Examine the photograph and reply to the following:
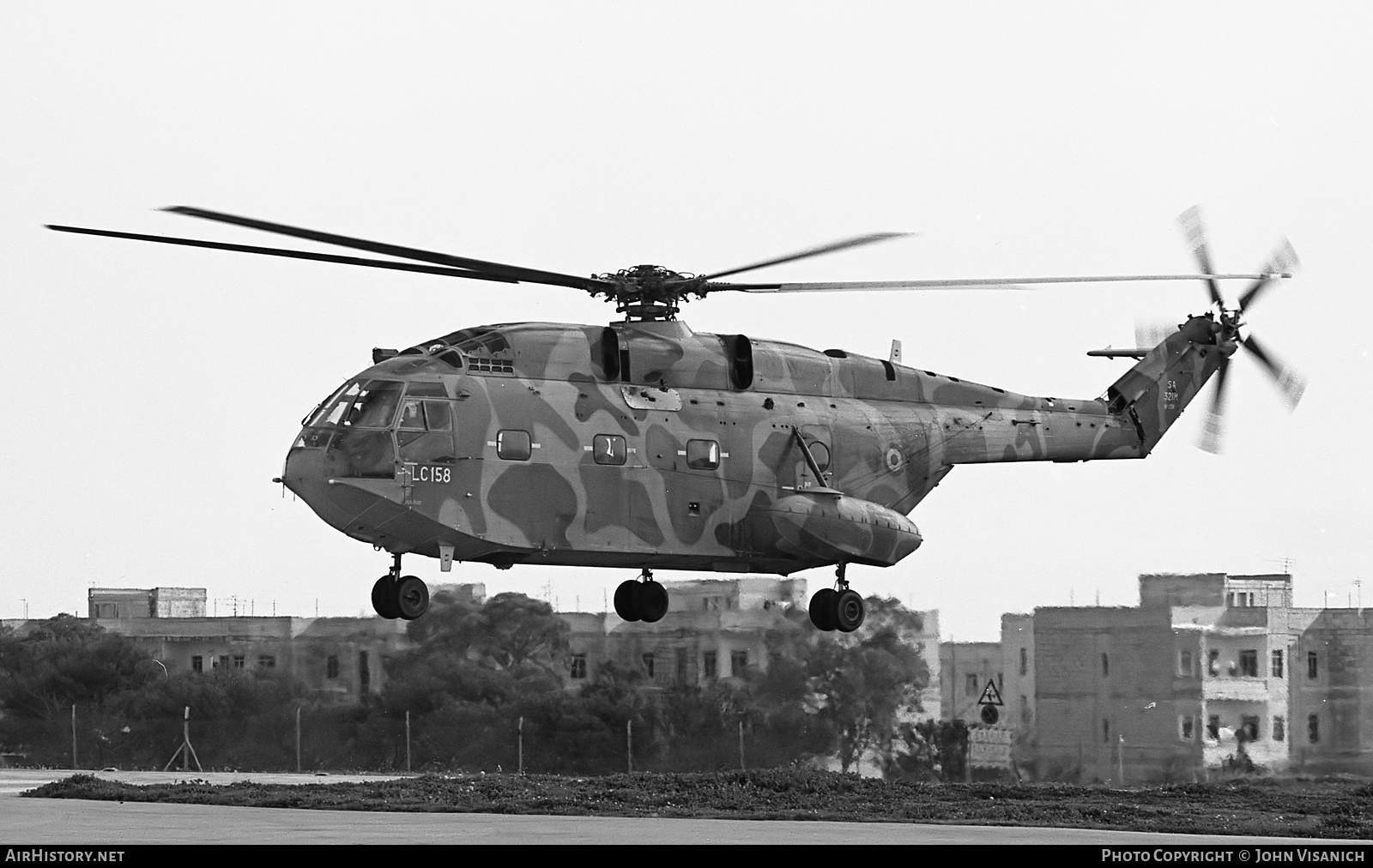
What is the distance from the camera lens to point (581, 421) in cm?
2970

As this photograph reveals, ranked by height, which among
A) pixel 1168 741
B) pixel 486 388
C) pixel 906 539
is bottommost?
pixel 1168 741

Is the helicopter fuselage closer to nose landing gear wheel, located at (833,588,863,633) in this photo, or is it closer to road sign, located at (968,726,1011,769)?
nose landing gear wheel, located at (833,588,863,633)

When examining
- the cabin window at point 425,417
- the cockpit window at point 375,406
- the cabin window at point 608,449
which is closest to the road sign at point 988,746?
the cabin window at point 608,449

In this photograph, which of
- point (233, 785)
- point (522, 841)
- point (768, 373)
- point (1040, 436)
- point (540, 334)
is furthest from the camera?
point (233, 785)

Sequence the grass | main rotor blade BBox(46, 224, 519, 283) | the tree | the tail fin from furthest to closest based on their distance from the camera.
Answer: the tree, the tail fin, the grass, main rotor blade BBox(46, 224, 519, 283)

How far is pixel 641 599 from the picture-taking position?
3247 centimetres

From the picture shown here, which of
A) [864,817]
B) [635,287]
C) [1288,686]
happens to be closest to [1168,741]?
[1288,686]

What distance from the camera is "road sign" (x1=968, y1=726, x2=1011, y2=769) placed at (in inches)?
1922

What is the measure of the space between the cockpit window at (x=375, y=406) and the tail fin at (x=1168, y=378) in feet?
45.7

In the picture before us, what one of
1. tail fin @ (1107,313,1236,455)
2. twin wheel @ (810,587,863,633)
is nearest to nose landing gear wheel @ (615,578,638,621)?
twin wheel @ (810,587,863,633)

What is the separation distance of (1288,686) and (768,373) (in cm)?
2953

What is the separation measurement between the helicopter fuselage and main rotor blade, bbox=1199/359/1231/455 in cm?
548

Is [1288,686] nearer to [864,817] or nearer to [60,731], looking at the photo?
[864,817]

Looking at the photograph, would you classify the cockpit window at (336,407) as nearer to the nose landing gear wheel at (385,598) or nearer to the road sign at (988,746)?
the nose landing gear wheel at (385,598)
